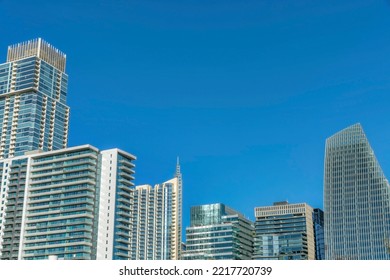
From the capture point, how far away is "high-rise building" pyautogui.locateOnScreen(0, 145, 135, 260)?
186375 millimetres

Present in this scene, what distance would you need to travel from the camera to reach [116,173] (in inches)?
7707

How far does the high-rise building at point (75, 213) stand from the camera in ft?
611

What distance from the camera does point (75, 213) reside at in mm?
189875
